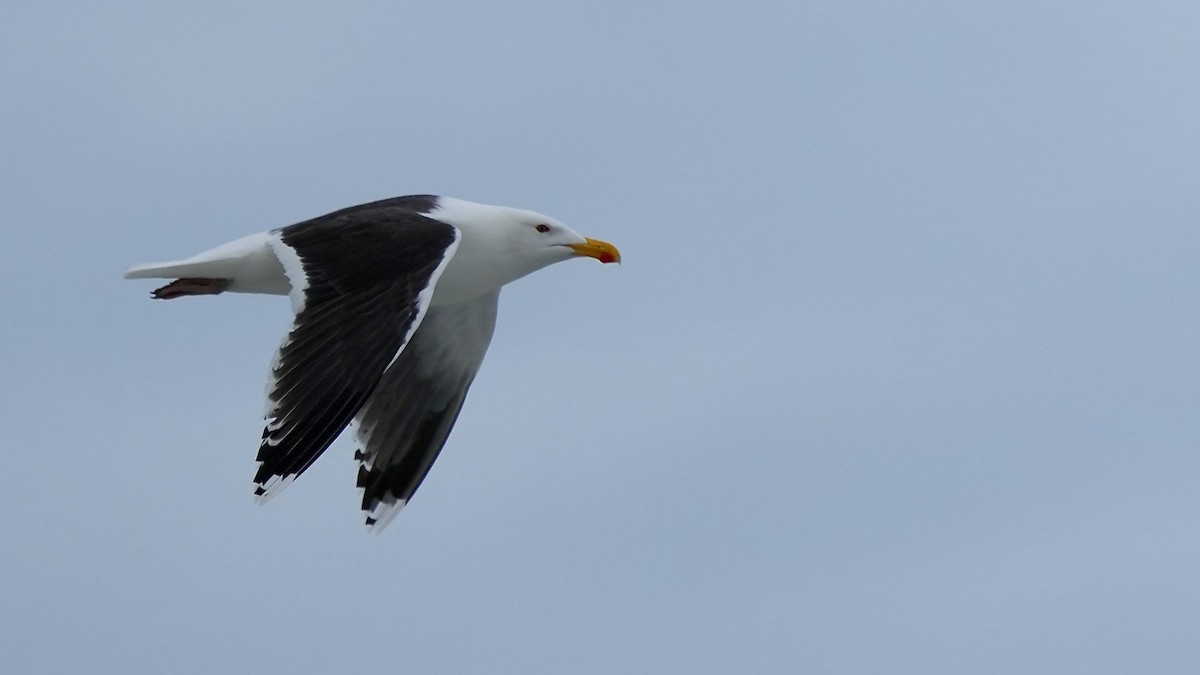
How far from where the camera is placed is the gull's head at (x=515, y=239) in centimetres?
1363

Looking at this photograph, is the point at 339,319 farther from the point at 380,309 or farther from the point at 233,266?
the point at 233,266

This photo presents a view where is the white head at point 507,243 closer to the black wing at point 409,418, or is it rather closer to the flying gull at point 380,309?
the flying gull at point 380,309

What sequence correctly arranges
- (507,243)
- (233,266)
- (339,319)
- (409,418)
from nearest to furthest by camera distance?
(339,319)
(233,266)
(507,243)
(409,418)

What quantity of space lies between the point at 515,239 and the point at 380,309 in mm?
2256

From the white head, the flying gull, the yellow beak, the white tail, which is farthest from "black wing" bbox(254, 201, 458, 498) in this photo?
the yellow beak

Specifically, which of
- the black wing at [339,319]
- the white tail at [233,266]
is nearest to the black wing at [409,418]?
the white tail at [233,266]

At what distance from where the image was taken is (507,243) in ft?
45.4

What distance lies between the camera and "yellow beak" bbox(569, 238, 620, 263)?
14.0 meters

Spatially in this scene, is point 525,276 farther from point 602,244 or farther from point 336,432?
point 336,432

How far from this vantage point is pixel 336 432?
11266 mm

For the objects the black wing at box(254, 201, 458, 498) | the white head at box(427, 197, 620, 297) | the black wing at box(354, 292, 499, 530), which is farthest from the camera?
the black wing at box(354, 292, 499, 530)

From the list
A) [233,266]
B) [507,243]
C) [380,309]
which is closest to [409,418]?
[507,243]

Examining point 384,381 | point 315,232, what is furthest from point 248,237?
point 384,381

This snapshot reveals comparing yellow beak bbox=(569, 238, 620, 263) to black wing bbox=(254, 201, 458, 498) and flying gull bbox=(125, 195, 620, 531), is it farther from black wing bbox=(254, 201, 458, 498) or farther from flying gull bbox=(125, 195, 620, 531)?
black wing bbox=(254, 201, 458, 498)
